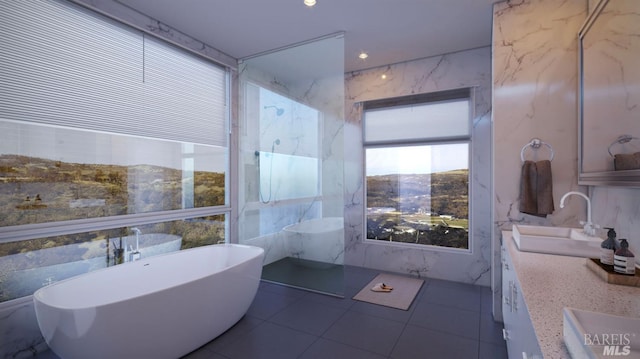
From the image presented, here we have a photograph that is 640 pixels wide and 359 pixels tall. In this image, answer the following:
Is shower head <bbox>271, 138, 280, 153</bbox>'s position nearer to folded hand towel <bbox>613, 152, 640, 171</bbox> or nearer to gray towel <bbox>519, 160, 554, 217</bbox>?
gray towel <bbox>519, 160, 554, 217</bbox>

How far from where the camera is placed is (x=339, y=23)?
2.99 meters

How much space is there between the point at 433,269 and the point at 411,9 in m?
3.16

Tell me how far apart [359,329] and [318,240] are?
4.22 feet

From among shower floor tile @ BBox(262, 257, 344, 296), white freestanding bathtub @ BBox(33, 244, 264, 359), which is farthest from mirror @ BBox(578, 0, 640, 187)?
white freestanding bathtub @ BBox(33, 244, 264, 359)

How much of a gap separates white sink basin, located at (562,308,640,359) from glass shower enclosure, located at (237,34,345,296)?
254 centimetres

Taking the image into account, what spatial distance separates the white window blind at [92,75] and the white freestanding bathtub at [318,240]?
67.1 inches

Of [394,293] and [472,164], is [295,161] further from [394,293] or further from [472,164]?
[472,164]

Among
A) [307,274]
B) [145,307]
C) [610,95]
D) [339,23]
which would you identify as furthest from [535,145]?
[145,307]

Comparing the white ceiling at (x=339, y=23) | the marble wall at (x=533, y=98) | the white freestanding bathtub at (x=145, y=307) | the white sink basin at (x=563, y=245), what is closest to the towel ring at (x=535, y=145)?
the marble wall at (x=533, y=98)

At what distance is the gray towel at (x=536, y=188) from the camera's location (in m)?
2.31

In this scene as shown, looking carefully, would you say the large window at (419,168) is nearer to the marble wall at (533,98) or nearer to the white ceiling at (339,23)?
the white ceiling at (339,23)

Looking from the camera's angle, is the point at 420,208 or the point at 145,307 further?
the point at 420,208

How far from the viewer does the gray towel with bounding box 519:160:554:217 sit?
2312 millimetres

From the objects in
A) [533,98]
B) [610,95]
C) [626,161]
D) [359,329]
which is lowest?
[359,329]
